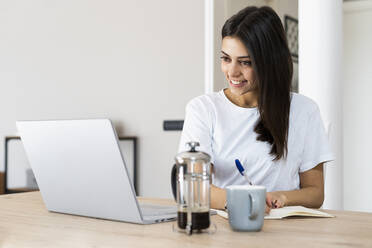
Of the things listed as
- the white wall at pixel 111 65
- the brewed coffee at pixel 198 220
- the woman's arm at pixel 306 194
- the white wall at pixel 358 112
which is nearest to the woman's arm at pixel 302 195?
the woman's arm at pixel 306 194

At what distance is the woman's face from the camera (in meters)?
1.69

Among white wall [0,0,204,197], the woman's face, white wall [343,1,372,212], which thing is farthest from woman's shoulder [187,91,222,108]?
white wall [343,1,372,212]

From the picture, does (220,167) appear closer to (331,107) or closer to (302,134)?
(302,134)

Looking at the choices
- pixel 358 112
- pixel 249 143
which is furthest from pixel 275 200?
pixel 358 112

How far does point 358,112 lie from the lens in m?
4.57

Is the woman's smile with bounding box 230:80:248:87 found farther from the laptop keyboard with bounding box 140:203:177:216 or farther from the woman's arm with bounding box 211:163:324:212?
the laptop keyboard with bounding box 140:203:177:216

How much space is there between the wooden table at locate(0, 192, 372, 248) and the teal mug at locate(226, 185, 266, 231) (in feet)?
0.06

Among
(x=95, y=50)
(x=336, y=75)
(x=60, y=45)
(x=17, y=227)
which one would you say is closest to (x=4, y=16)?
(x=60, y=45)

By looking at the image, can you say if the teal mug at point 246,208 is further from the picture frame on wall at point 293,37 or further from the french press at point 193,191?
the picture frame on wall at point 293,37

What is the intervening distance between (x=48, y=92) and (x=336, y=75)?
2530 millimetres

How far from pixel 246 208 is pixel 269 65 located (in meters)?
0.70

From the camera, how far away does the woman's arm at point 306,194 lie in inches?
58.2

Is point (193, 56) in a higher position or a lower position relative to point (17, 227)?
higher

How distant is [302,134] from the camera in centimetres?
180
